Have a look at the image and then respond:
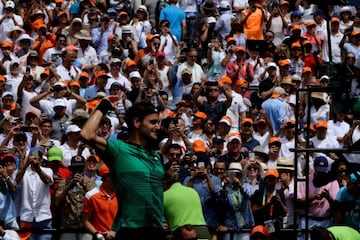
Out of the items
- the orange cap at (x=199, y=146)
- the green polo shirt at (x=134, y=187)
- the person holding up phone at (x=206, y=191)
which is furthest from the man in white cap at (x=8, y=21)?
the green polo shirt at (x=134, y=187)

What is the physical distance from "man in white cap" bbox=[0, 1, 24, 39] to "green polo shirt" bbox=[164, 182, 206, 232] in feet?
34.5

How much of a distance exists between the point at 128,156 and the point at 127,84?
11.1 meters

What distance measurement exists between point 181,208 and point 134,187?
3.46 meters

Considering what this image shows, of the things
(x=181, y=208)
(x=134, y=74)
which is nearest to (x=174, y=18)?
(x=134, y=74)

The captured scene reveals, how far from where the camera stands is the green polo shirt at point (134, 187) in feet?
28.6

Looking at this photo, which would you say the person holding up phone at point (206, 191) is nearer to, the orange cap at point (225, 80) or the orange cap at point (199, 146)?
the orange cap at point (199, 146)

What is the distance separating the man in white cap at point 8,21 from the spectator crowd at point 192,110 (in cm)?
3

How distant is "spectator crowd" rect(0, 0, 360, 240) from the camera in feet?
42.0

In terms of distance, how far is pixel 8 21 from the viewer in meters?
22.4

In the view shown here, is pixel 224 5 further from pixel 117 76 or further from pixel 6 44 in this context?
pixel 6 44

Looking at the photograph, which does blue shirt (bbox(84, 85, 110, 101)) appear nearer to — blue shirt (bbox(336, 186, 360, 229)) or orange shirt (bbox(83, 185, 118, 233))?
orange shirt (bbox(83, 185, 118, 233))

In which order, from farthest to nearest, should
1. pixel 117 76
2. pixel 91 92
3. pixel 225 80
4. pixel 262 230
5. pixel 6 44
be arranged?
pixel 6 44
pixel 117 76
pixel 225 80
pixel 91 92
pixel 262 230

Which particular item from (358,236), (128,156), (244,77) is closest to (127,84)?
(244,77)

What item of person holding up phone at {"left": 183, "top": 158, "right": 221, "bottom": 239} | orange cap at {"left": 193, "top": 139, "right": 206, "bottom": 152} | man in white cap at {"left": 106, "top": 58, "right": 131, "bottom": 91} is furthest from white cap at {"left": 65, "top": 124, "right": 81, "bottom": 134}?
person holding up phone at {"left": 183, "top": 158, "right": 221, "bottom": 239}
